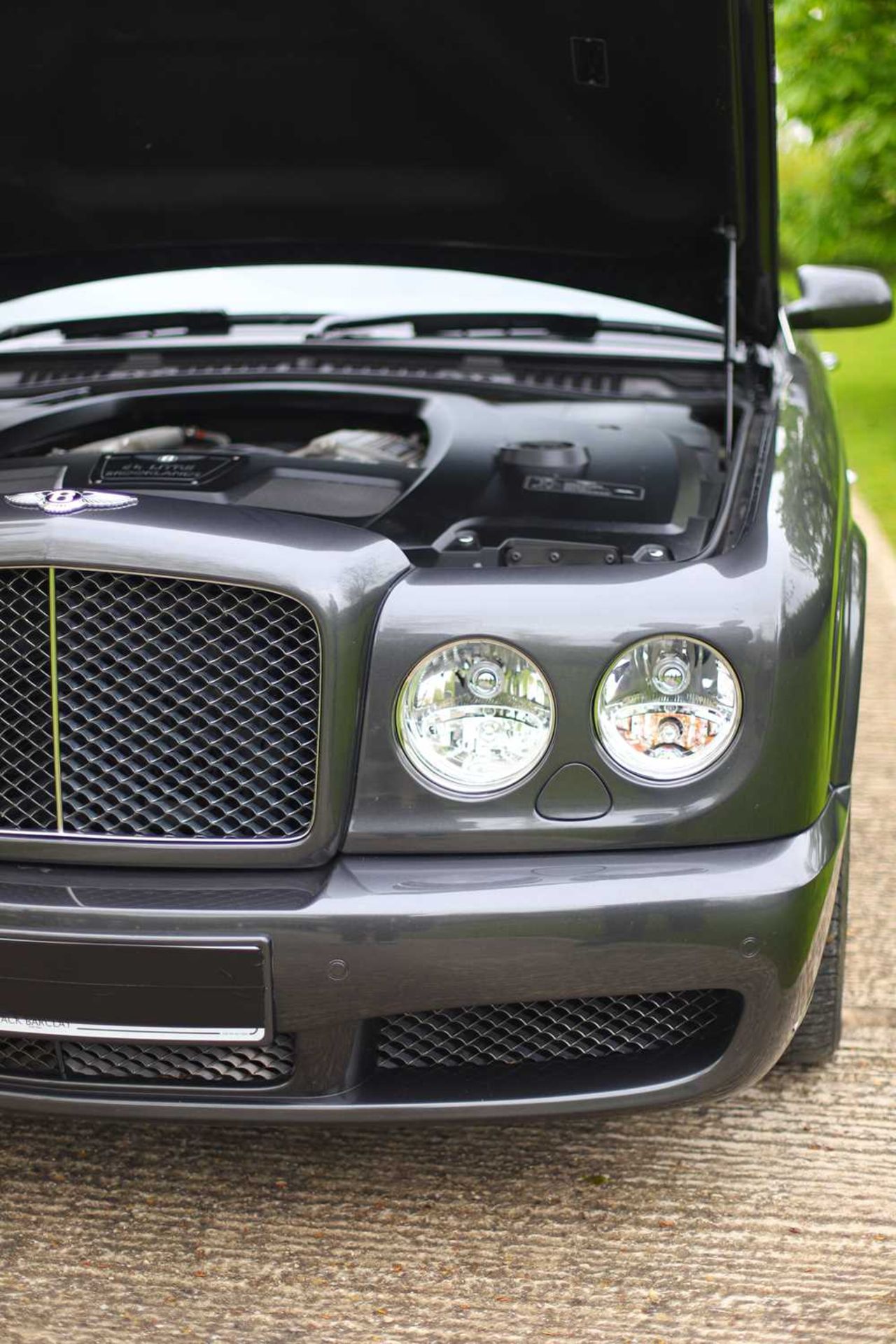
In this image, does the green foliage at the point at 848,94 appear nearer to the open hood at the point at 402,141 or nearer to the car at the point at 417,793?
the open hood at the point at 402,141

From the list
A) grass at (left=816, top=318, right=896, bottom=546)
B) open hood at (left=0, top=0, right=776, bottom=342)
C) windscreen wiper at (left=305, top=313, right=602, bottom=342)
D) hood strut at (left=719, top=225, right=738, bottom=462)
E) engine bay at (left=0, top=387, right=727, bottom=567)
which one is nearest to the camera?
engine bay at (left=0, top=387, right=727, bottom=567)

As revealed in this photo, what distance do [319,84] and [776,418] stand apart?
1.06 meters

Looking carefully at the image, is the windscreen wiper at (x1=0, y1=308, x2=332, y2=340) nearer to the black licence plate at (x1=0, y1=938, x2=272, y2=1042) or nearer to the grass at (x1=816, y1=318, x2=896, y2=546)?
the black licence plate at (x1=0, y1=938, x2=272, y2=1042)

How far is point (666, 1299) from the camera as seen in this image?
1870mm

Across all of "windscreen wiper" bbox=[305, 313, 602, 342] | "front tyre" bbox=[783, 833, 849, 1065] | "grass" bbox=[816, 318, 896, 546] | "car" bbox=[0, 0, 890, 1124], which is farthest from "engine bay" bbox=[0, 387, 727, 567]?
"grass" bbox=[816, 318, 896, 546]

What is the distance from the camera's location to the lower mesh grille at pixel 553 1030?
6.02 feet

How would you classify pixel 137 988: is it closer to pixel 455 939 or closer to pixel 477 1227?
pixel 455 939

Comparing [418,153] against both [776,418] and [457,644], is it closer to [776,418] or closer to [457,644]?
[776,418]

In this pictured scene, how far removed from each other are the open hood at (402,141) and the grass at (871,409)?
2.87 meters

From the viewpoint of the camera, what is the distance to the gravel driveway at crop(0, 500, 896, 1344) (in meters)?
1.84

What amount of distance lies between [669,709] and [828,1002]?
0.81 meters

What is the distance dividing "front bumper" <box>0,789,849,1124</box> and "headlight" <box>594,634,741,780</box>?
119mm

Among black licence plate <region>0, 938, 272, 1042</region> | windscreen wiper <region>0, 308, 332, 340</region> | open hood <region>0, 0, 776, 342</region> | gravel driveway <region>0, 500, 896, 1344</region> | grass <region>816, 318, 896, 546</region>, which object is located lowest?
grass <region>816, 318, 896, 546</region>

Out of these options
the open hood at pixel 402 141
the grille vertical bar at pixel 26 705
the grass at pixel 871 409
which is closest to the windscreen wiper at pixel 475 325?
the open hood at pixel 402 141
